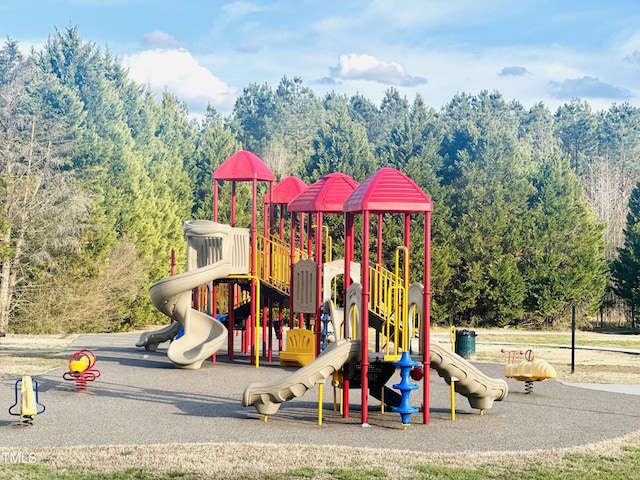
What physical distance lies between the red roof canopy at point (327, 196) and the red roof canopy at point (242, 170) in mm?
1223

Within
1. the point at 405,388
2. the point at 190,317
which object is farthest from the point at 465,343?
the point at 405,388

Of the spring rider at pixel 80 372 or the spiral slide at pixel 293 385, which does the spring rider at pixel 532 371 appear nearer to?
the spiral slide at pixel 293 385

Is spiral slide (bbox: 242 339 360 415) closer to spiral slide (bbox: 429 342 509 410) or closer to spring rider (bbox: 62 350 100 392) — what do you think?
spiral slide (bbox: 429 342 509 410)

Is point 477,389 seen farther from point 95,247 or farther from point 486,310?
point 486,310

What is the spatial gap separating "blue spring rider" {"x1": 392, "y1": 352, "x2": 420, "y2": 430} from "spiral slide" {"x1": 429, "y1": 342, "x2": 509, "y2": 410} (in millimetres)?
562

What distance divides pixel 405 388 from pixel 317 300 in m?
8.03

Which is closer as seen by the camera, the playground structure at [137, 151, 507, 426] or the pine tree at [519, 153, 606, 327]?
the playground structure at [137, 151, 507, 426]

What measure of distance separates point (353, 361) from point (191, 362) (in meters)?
7.79

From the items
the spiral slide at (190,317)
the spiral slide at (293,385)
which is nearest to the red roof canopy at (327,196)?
the spiral slide at (190,317)

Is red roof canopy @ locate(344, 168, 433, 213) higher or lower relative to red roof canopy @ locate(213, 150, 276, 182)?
lower

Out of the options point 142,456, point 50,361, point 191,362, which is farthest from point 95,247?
point 142,456

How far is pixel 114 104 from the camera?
75188mm

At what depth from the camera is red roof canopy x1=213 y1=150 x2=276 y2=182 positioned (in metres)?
24.5

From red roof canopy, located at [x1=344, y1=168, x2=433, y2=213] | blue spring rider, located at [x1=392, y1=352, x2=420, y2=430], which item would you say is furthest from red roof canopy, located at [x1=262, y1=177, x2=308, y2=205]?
blue spring rider, located at [x1=392, y1=352, x2=420, y2=430]
